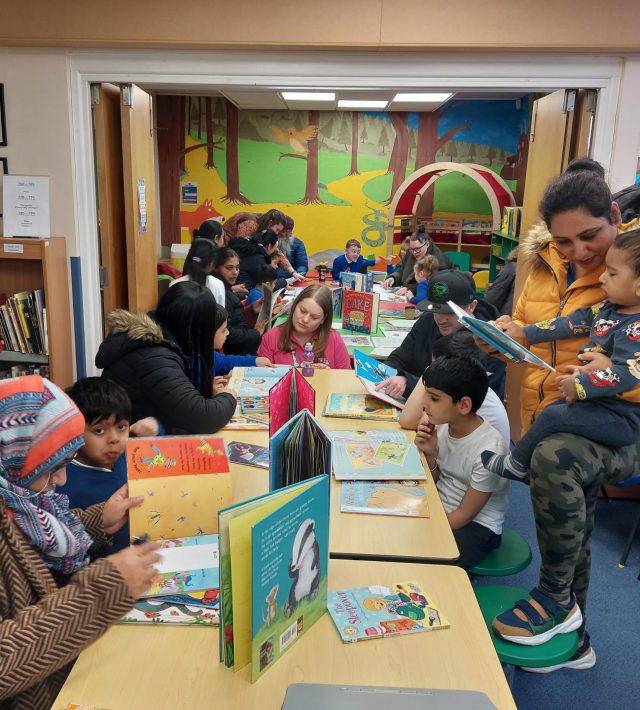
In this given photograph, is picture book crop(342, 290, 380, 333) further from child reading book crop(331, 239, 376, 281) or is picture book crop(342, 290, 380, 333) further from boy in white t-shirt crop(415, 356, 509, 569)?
child reading book crop(331, 239, 376, 281)

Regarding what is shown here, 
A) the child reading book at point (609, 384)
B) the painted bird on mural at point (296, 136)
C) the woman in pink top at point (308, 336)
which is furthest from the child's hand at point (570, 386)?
the painted bird on mural at point (296, 136)

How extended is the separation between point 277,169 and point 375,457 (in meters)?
7.27

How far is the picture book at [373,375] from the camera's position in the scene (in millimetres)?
2814

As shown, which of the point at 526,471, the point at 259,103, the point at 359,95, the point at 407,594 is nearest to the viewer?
the point at 407,594

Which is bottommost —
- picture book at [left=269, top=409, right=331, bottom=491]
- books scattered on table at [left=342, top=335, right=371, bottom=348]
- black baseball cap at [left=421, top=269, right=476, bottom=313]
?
books scattered on table at [left=342, top=335, right=371, bottom=348]

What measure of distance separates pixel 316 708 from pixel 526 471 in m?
1.22

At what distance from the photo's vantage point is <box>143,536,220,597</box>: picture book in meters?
1.48

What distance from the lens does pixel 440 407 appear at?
229cm

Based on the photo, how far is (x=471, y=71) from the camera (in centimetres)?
367

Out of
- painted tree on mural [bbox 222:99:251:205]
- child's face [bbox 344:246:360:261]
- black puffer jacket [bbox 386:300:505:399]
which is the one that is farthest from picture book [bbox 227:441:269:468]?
painted tree on mural [bbox 222:99:251:205]

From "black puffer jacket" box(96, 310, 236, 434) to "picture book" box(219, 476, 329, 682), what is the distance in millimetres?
1168

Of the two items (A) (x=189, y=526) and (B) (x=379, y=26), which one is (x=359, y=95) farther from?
(A) (x=189, y=526)

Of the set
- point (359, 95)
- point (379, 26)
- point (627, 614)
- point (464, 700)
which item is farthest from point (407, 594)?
point (359, 95)

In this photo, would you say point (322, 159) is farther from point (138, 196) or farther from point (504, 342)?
point (504, 342)
